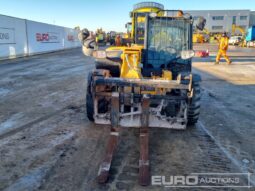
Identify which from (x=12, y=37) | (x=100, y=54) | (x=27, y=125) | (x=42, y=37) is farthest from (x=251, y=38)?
(x=27, y=125)

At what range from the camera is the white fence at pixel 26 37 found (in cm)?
1861

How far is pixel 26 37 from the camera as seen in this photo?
22078 millimetres

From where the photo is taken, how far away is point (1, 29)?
17969mm

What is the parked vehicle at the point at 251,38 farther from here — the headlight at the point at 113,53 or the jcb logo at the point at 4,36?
the headlight at the point at 113,53

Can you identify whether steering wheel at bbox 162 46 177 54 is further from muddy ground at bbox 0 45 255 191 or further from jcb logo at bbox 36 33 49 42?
jcb logo at bbox 36 33 49 42

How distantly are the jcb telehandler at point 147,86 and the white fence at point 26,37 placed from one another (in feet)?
52.1

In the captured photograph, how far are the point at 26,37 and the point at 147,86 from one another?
67.6 ft

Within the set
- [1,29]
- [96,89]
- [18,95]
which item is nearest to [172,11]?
[96,89]

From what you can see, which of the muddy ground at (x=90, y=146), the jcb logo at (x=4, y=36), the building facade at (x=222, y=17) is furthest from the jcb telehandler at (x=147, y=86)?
the building facade at (x=222, y=17)

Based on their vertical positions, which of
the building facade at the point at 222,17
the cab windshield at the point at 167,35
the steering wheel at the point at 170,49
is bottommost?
the steering wheel at the point at 170,49

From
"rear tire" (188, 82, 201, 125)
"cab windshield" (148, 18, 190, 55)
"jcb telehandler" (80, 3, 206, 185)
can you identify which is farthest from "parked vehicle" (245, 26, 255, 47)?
"rear tire" (188, 82, 201, 125)

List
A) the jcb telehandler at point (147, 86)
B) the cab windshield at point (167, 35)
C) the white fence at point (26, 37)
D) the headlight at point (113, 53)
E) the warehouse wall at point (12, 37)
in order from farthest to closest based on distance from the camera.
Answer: the white fence at point (26, 37)
the warehouse wall at point (12, 37)
the cab windshield at point (167, 35)
the headlight at point (113, 53)
the jcb telehandler at point (147, 86)

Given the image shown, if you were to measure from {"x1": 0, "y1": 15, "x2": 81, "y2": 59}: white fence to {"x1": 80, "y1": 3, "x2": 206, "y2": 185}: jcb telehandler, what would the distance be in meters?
15.9

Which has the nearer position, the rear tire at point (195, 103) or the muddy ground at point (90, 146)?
the muddy ground at point (90, 146)
